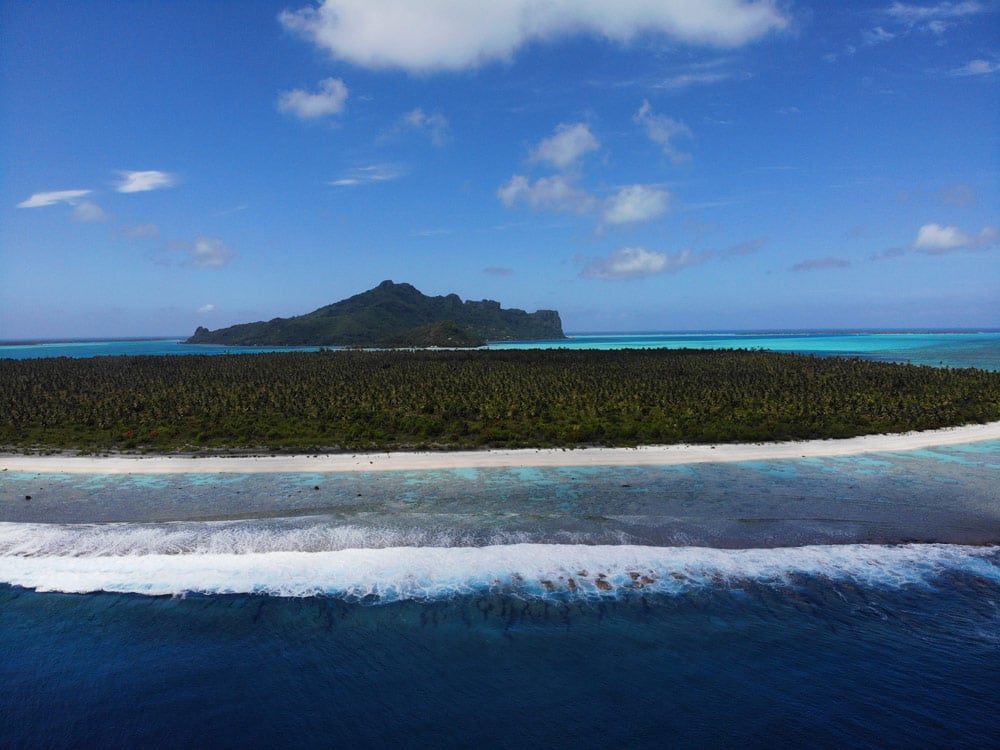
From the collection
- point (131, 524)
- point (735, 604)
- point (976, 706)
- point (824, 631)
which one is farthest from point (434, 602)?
point (131, 524)

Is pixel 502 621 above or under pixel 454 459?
under

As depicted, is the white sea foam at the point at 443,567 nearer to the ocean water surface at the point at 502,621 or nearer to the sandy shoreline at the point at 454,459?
the ocean water surface at the point at 502,621

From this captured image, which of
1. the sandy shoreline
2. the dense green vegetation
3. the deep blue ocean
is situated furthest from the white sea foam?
the dense green vegetation

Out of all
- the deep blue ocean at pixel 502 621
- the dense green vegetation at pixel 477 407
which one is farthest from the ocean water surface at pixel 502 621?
the dense green vegetation at pixel 477 407

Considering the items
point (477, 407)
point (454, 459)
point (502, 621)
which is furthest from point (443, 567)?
point (477, 407)

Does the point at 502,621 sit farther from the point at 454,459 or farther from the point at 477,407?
the point at 477,407

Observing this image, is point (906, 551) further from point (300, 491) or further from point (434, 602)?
point (300, 491)
